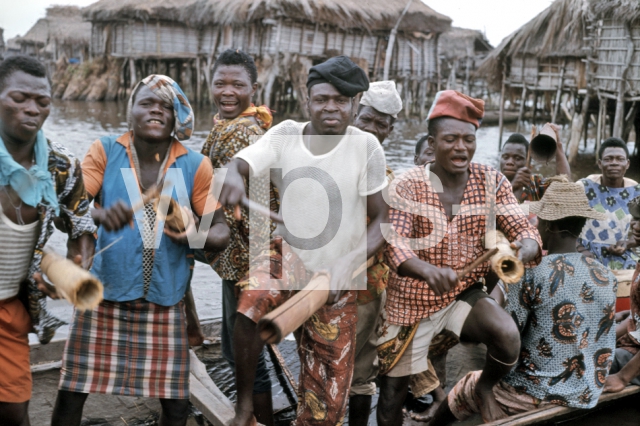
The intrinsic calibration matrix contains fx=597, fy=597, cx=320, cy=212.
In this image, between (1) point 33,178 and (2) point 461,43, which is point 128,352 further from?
(2) point 461,43

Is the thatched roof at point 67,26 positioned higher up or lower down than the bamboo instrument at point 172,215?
higher up

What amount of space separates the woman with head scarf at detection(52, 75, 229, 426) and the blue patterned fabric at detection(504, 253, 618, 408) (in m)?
1.68

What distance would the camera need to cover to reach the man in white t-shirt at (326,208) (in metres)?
2.71

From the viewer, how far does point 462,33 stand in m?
33.7

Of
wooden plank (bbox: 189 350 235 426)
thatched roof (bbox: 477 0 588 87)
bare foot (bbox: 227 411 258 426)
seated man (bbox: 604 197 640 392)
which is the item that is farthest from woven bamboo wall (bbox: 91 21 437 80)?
bare foot (bbox: 227 411 258 426)

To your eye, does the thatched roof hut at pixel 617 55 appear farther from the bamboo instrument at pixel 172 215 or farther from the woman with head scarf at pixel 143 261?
the bamboo instrument at pixel 172 215

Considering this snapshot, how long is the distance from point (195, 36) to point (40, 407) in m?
25.1

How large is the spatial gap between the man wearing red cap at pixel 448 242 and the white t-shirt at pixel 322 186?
210 mm

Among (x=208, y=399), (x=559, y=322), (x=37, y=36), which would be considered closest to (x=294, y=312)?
(x=208, y=399)

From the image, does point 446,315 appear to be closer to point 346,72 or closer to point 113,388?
point 346,72

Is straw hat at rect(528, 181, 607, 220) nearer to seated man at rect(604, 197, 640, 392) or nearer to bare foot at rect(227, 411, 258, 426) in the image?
seated man at rect(604, 197, 640, 392)

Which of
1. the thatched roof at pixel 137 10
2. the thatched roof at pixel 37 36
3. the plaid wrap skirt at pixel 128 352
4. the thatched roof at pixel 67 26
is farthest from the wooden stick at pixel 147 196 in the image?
the thatched roof at pixel 37 36

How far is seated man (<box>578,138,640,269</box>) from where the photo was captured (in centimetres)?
494

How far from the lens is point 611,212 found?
5.02 metres
